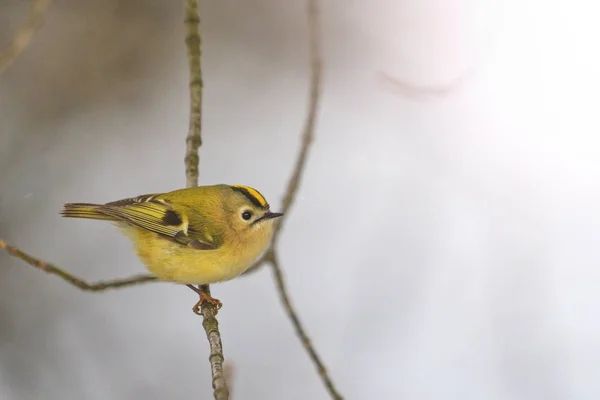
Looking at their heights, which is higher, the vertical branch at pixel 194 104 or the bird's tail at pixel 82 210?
the vertical branch at pixel 194 104

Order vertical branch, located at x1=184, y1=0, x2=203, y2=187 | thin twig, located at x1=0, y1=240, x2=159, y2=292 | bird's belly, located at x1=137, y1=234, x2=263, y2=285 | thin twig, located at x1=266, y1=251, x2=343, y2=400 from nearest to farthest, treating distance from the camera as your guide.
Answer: thin twig, located at x1=0, y1=240, x2=159, y2=292
thin twig, located at x1=266, y1=251, x2=343, y2=400
bird's belly, located at x1=137, y1=234, x2=263, y2=285
vertical branch, located at x1=184, y1=0, x2=203, y2=187

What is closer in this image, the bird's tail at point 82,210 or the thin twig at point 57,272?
the thin twig at point 57,272

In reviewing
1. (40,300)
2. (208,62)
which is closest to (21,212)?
(40,300)

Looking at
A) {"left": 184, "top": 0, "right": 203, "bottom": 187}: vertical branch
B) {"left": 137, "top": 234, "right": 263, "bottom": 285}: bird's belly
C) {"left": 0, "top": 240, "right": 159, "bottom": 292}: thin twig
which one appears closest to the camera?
{"left": 0, "top": 240, "right": 159, "bottom": 292}: thin twig

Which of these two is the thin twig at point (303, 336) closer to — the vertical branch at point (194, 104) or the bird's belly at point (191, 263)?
the bird's belly at point (191, 263)

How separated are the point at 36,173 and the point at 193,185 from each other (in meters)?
1.13

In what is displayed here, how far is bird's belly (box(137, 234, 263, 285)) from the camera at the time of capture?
55.4 inches

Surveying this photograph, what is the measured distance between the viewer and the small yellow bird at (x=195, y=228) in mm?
1422

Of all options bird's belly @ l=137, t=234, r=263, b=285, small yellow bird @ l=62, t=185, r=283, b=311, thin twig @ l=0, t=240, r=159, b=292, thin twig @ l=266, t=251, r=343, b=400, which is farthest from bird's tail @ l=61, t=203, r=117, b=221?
thin twig @ l=266, t=251, r=343, b=400

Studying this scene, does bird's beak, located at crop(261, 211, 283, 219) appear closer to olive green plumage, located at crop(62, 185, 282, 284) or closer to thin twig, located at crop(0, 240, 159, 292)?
olive green plumage, located at crop(62, 185, 282, 284)

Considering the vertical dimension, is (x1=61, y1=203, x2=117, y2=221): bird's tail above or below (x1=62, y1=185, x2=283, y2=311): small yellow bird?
above

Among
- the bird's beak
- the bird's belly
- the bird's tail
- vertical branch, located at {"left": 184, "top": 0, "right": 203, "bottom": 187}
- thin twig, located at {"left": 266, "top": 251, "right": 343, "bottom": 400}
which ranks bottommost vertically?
thin twig, located at {"left": 266, "top": 251, "right": 343, "bottom": 400}

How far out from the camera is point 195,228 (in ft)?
4.88

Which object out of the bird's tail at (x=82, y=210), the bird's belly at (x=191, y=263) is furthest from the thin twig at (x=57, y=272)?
the bird's tail at (x=82, y=210)
